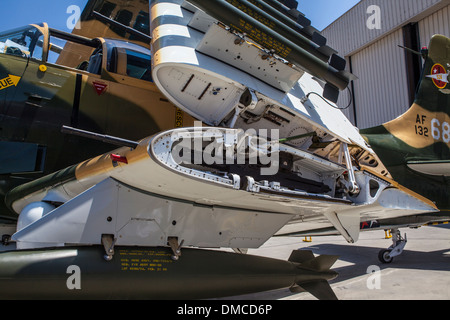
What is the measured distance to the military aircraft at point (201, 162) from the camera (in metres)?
2.56

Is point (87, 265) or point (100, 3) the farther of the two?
point (100, 3)

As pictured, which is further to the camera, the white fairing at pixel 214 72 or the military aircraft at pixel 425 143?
the military aircraft at pixel 425 143

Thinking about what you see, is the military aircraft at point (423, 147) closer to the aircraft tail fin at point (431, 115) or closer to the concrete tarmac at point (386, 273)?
the aircraft tail fin at point (431, 115)

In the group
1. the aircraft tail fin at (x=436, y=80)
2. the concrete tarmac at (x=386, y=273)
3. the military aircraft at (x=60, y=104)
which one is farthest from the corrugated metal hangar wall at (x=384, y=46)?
the military aircraft at (x=60, y=104)

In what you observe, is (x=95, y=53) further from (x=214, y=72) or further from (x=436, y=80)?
(x=436, y=80)

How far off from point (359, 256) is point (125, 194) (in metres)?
6.16

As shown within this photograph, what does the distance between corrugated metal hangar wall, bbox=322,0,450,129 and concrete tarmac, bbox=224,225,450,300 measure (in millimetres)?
7434

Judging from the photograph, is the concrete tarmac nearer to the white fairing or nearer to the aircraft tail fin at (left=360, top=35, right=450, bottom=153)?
the aircraft tail fin at (left=360, top=35, right=450, bottom=153)

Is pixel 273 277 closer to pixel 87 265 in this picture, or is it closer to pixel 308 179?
pixel 308 179

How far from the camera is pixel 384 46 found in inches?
630

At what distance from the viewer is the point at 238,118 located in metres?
3.33

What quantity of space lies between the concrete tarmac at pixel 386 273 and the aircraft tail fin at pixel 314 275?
0.53 meters

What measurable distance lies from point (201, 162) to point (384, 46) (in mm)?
16133

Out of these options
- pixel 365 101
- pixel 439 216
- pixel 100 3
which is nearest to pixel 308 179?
pixel 439 216
